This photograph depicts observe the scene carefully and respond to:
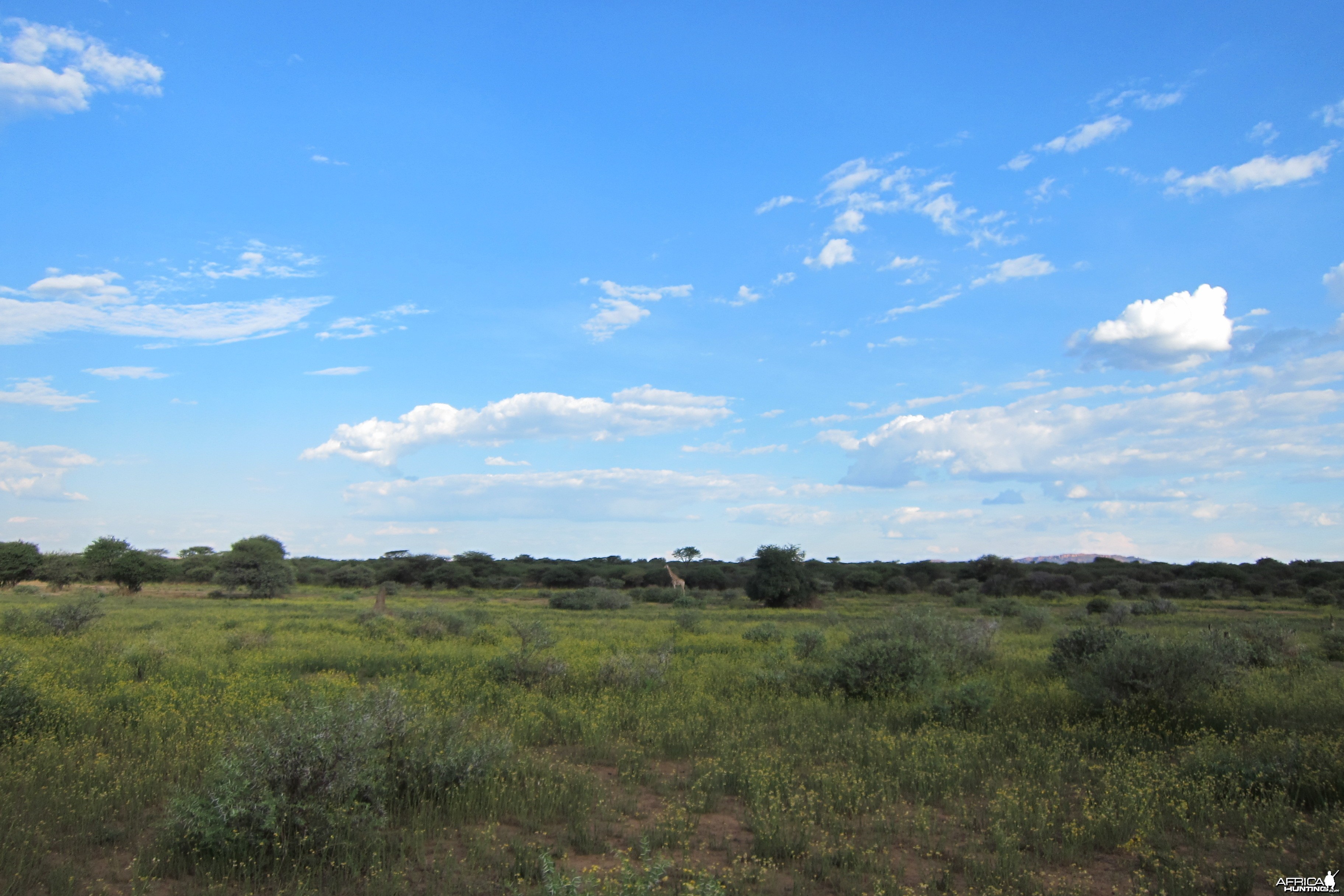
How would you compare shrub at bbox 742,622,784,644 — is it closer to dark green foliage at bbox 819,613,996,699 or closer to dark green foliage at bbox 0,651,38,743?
dark green foliage at bbox 819,613,996,699

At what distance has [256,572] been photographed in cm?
4962

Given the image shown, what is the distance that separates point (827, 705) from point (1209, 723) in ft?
16.9

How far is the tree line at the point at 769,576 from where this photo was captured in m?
45.8

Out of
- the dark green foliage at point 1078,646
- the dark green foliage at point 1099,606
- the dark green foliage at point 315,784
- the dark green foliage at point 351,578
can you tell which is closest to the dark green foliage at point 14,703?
the dark green foliage at point 315,784

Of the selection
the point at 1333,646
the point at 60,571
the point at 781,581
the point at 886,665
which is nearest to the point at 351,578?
the point at 60,571

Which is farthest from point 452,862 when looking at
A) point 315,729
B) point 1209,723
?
point 1209,723

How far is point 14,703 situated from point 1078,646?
17.2 meters

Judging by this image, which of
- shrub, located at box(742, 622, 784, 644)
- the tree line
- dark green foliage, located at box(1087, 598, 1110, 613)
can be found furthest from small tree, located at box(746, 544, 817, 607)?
shrub, located at box(742, 622, 784, 644)

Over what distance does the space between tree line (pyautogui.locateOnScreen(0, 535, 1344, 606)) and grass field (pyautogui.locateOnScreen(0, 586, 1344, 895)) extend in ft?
113

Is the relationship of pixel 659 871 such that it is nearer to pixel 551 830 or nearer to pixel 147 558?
pixel 551 830

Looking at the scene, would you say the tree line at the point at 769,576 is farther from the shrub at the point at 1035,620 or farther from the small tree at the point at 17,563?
the shrub at the point at 1035,620

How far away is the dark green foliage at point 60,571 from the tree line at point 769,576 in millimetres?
105

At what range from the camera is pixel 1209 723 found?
973 centimetres

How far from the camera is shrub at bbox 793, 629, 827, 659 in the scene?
16.6 m
